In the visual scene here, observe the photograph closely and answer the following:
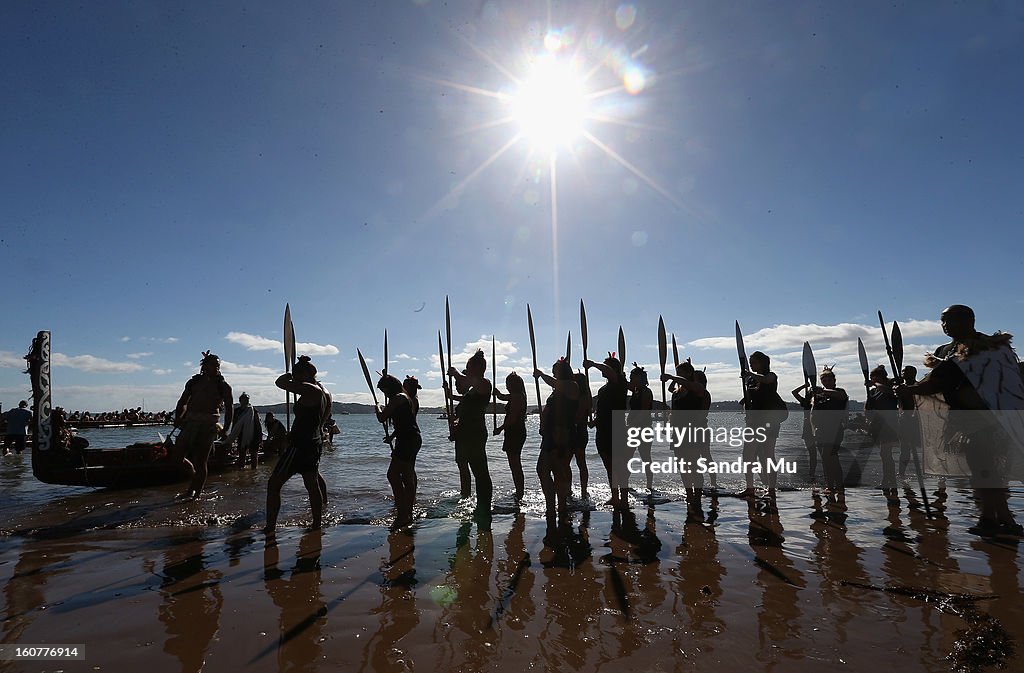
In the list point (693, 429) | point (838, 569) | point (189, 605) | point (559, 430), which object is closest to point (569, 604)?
point (838, 569)

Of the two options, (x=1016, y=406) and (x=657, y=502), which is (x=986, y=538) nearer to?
(x=1016, y=406)

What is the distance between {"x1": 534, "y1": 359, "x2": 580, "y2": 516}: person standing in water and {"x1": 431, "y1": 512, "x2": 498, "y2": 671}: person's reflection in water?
1.78 metres

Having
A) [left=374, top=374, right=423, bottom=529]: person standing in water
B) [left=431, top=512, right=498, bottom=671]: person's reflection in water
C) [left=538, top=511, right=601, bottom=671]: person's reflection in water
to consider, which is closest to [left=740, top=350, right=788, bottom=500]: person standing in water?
[left=538, top=511, right=601, bottom=671]: person's reflection in water

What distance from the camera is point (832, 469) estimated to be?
945 cm

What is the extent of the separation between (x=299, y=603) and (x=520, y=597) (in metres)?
1.62

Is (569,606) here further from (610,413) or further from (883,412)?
(883,412)

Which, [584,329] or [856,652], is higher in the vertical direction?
[584,329]

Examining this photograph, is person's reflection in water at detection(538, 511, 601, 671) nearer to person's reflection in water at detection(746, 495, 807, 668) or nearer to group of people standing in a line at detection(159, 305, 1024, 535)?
person's reflection in water at detection(746, 495, 807, 668)

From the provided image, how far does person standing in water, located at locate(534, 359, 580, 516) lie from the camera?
6.59 meters

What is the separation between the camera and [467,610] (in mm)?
3436

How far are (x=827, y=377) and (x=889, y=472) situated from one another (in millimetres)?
1861

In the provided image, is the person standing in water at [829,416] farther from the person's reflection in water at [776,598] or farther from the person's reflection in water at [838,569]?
the person's reflection in water at [776,598]

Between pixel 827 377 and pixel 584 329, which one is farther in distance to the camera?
pixel 584 329

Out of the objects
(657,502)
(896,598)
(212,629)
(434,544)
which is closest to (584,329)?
(657,502)
